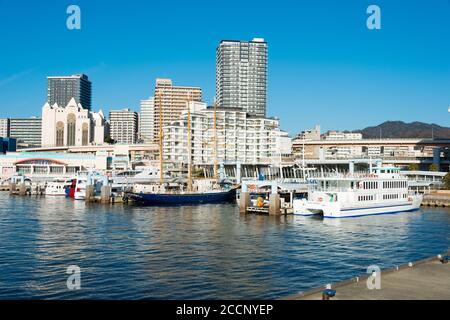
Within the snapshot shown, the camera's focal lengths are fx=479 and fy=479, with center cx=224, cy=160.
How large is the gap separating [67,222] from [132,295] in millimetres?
30305

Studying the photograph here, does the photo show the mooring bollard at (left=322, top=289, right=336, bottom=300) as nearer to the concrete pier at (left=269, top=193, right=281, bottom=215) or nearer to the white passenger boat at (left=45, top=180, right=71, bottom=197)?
the concrete pier at (left=269, top=193, right=281, bottom=215)

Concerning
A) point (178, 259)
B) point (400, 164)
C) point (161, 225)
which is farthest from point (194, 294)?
point (400, 164)

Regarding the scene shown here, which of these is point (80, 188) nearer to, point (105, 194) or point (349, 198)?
point (105, 194)

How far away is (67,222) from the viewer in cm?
5088

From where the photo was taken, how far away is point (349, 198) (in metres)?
58.5

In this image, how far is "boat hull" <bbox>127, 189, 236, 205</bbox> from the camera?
7806cm

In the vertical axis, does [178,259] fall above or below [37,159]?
below

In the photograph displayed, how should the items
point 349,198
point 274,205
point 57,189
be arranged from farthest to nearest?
point 57,189, point 274,205, point 349,198

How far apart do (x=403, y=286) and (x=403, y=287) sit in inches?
5.9

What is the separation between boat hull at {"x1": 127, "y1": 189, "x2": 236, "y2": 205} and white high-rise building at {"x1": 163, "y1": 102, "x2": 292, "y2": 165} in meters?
66.5

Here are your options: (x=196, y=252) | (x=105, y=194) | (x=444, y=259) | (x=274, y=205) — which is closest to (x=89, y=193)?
(x=105, y=194)

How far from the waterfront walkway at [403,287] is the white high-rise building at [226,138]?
131465 millimetres

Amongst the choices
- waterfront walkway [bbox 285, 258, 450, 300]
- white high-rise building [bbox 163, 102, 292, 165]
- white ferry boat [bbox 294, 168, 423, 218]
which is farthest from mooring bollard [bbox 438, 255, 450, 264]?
white high-rise building [bbox 163, 102, 292, 165]

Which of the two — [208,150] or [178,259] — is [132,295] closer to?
[178,259]
